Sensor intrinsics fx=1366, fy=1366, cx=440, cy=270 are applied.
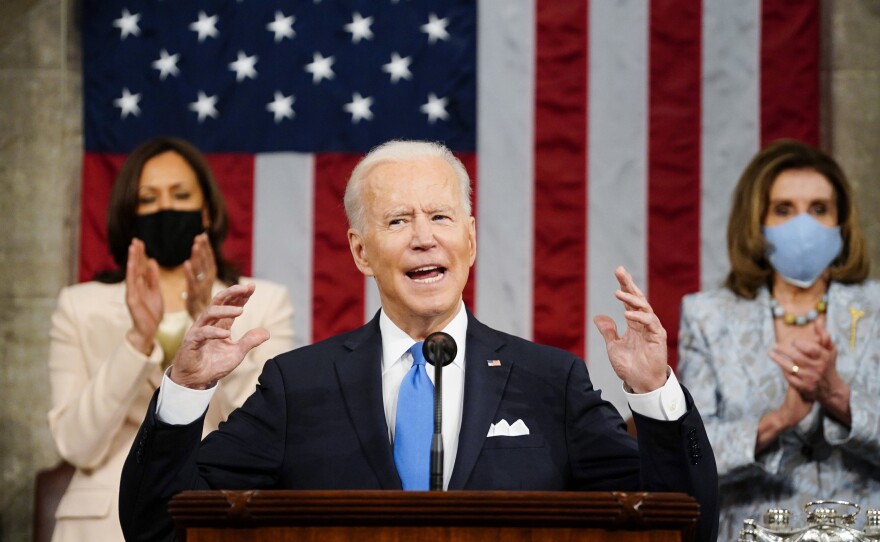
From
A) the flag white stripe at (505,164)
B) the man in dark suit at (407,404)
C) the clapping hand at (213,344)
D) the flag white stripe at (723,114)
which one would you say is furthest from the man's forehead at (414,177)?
the flag white stripe at (723,114)

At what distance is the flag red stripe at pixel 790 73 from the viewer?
5.62 metres

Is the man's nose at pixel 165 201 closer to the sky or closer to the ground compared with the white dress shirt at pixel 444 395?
closer to the sky

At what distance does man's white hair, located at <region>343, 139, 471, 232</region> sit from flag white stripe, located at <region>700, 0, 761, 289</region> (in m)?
2.60

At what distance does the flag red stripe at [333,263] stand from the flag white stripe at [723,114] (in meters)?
1.44

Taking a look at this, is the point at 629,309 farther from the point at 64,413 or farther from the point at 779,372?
the point at 64,413

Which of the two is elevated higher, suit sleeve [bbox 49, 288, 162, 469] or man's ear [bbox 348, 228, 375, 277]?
man's ear [bbox 348, 228, 375, 277]

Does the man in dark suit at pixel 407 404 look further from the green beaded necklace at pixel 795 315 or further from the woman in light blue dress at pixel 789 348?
the green beaded necklace at pixel 795 315

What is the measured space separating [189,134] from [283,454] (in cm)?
297

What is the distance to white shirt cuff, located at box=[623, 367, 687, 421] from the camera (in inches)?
106

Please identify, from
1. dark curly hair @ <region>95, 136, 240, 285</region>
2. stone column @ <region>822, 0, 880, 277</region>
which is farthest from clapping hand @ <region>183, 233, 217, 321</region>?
stone column @ <region>822, 0, 880, 277</region>

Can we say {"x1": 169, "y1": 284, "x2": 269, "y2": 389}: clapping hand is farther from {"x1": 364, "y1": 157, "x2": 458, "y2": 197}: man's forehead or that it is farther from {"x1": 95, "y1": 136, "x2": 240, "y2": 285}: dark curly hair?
{"x1": 95, "y1": 136, "x2": 240, "y2": 285}: dark curly hair

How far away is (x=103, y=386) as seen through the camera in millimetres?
4453

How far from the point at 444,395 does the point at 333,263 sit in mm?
2735

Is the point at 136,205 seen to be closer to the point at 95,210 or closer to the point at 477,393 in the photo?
the point at 95,210
